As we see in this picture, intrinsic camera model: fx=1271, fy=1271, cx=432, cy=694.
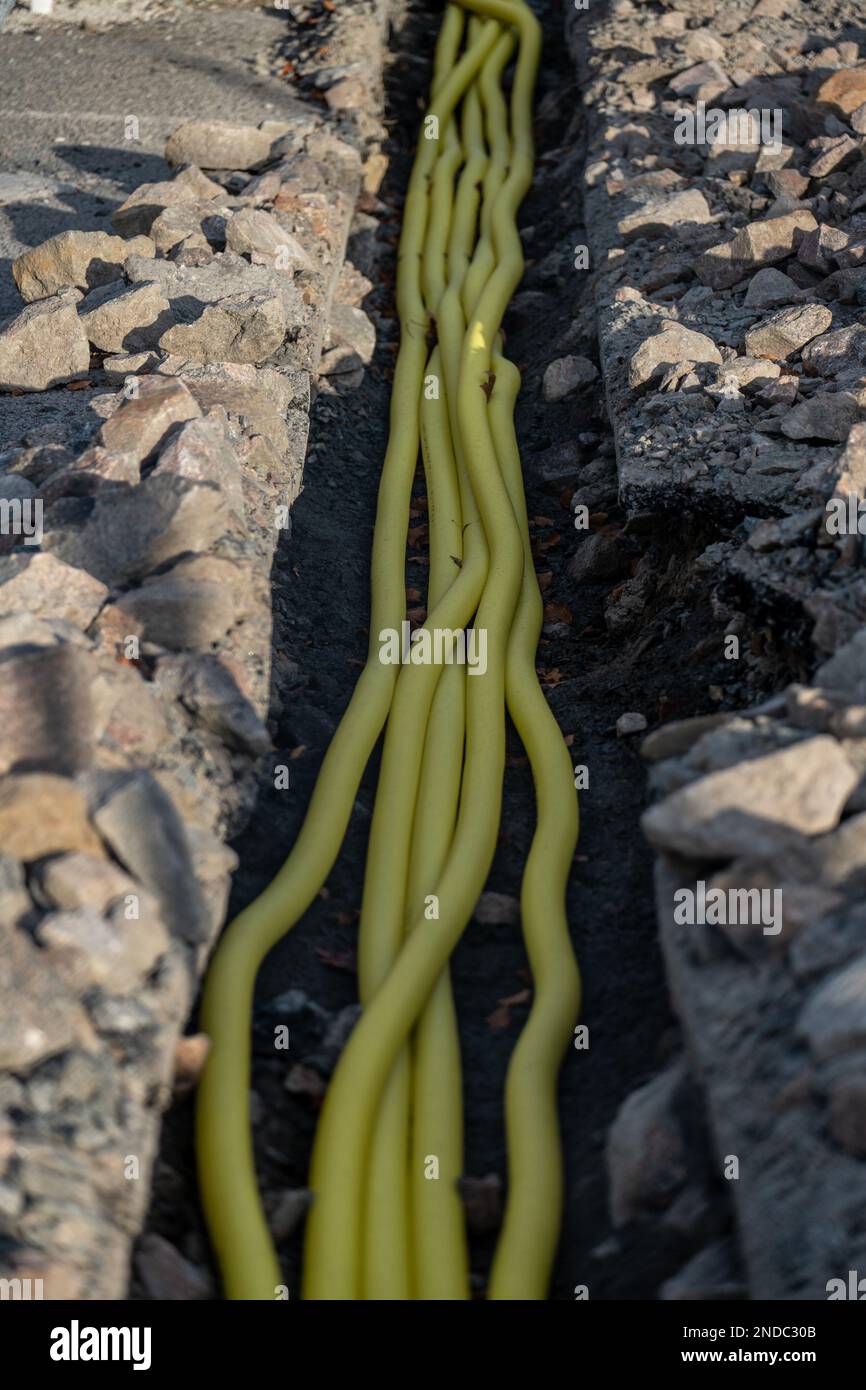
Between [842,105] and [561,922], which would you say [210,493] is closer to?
[561,922]

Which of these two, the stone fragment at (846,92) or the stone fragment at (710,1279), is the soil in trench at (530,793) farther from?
the stone fragment at (846,92)

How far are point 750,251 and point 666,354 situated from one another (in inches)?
34.9

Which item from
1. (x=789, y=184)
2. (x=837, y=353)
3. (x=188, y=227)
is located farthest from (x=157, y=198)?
(x=837, y=353)

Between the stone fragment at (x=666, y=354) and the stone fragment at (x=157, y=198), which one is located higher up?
the stone fragment at (x=157, y=198)

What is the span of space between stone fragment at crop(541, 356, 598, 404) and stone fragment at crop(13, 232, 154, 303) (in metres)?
1.97

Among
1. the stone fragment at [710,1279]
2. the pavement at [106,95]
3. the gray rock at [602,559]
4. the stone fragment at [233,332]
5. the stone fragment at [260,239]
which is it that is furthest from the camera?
the pavement at [106,95]

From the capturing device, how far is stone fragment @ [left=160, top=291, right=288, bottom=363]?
17.2ft

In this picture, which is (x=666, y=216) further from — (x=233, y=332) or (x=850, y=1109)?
(x=850, y=1109)

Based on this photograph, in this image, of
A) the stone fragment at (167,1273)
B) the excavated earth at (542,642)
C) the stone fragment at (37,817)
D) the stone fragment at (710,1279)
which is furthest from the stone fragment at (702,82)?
the stone fragment at (167,1273)

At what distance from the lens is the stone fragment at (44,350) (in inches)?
207

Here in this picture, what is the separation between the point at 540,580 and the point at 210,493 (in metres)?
1.65

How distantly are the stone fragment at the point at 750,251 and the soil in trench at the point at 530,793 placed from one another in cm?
66

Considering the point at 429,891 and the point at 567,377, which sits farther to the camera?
the point at 567,377

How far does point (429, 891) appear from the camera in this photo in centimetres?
382
